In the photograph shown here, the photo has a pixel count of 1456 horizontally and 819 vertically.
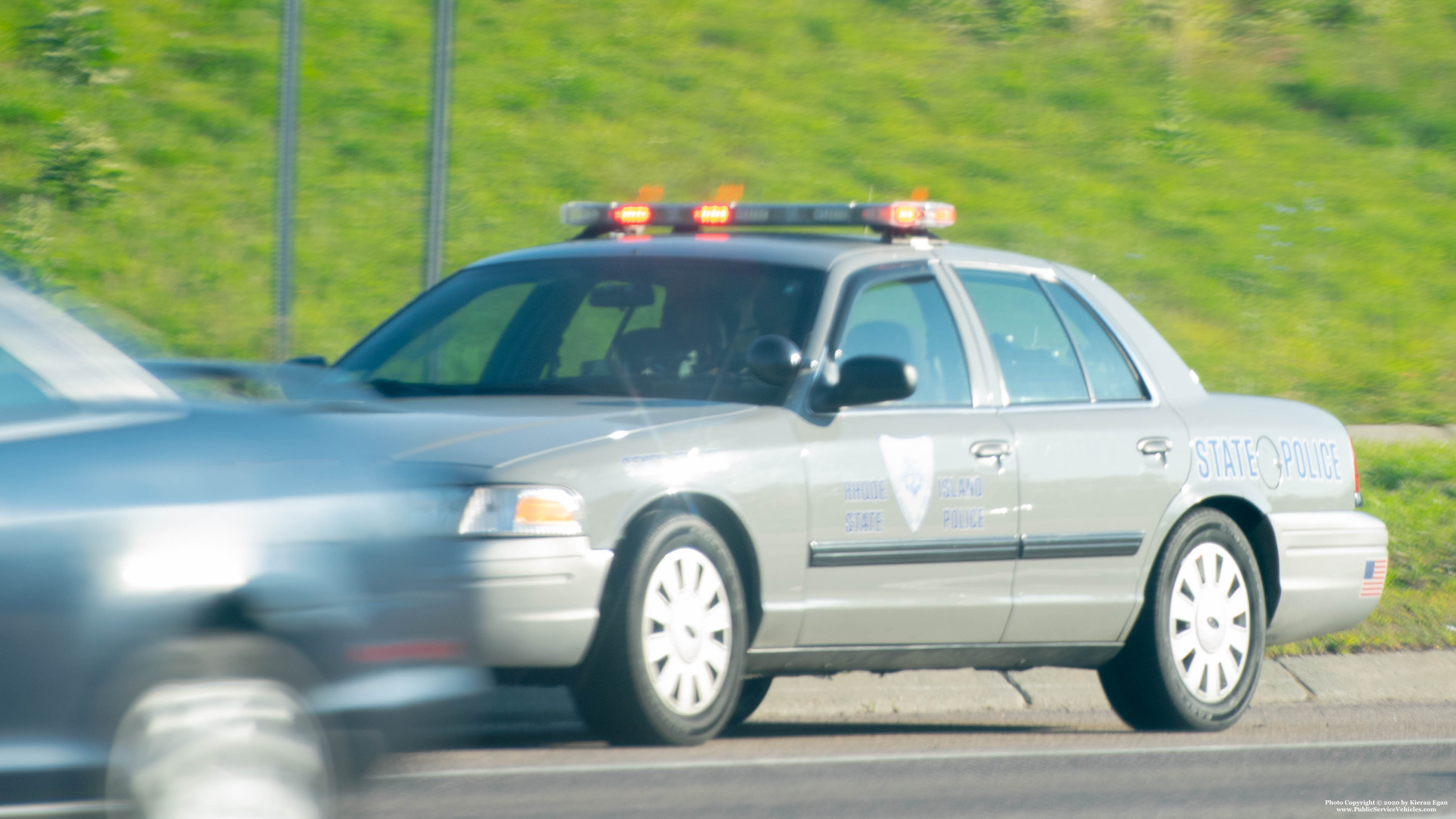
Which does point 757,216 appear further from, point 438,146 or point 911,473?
point 438,146

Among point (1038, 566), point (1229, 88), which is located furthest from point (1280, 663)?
point (1229, 88)

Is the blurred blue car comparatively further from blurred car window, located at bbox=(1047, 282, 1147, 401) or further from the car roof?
blurred car window, located at bbox=(1047, 282, 1147, 401)

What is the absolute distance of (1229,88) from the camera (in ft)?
75.4

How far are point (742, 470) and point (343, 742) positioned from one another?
238cm

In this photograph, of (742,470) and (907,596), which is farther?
(907,596)

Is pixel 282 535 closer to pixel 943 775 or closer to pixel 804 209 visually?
pixel 943 775

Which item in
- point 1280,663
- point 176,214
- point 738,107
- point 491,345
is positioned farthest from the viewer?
point 738,107

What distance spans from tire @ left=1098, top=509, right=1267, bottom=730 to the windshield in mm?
1754

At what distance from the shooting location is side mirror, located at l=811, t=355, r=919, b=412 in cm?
615

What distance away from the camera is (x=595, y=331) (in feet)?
22.0

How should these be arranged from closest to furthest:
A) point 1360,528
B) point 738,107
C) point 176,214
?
point 1360,528
point 176,214
point 738,107

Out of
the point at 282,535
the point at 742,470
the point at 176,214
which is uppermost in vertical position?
the point at 282,535

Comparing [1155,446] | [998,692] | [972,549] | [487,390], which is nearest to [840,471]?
[972,549]


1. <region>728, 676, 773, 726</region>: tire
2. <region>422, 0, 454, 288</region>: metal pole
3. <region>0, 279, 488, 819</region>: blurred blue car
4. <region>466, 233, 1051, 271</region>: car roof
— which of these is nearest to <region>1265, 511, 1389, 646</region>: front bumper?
<region>466, 233, 1051, 271</region>: car roof
